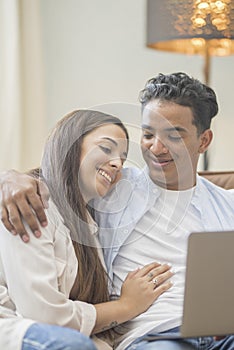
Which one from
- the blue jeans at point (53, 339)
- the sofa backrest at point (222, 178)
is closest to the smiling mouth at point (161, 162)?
the sofa backrest at point (222, 178)

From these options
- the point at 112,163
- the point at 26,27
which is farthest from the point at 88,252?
the point at 26,27

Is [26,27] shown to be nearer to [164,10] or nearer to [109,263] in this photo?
[164,10]

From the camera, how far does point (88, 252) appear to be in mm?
1459

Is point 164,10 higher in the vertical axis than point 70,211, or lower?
higher

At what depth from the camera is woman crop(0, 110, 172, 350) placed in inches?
50.4

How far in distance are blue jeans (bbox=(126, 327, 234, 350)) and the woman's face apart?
A: 36 cm

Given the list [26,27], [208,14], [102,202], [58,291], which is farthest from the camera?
[26,27]

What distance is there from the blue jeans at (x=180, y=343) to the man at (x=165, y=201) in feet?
0.15

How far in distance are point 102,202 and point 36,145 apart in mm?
959

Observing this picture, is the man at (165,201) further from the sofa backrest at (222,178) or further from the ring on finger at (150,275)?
the sofa backrest at (222,178)

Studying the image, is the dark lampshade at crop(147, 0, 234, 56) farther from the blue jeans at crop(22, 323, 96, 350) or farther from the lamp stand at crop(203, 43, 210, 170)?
the blue jeans at crop(22, 323, 96, 350)

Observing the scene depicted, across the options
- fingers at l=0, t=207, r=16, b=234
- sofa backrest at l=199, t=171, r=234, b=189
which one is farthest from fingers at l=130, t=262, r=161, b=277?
sofa backrest at l=199, t=171, r=234, b=189

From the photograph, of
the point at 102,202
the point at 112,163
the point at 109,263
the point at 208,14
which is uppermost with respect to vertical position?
the point at 208,14

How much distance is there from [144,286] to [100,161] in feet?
1.05
